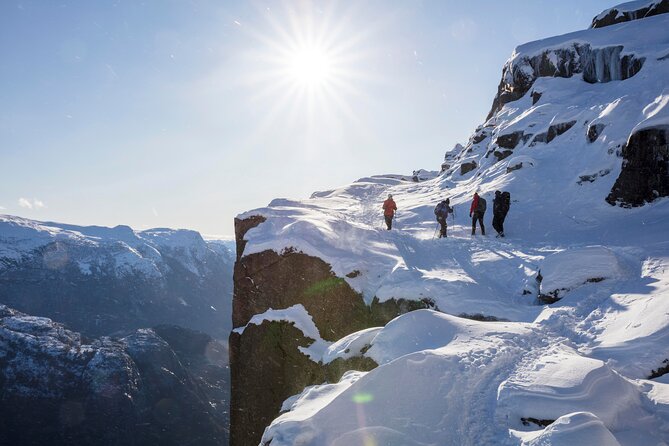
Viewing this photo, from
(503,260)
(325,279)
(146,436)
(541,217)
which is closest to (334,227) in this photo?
(325,279)

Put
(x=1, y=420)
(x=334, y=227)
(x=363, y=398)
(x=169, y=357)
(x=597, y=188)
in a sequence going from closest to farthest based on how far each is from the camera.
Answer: (x=363, y=398), (x=597, y=188), (x=334, y=227), (x=1, y=420), (x=169, y=357)

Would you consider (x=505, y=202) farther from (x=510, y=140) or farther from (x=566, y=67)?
(x=566, y=67)

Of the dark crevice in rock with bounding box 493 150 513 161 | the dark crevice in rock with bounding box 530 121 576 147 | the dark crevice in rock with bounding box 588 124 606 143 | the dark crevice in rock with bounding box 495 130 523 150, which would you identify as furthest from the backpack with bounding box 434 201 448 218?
the dark crevice in rock with bounding box 495 130 523 150

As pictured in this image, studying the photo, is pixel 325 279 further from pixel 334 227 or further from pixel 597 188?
pixel 597 188

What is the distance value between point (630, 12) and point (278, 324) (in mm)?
46937

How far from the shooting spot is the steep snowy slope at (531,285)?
5.68 metres

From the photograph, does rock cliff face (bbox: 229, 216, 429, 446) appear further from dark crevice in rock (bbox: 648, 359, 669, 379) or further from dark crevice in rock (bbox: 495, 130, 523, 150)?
dark crevice in rock (bbox: 495, 130, 523, 150)

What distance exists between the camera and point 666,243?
1331 cm

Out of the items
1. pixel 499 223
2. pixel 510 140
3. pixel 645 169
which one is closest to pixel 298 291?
pixel 499 223

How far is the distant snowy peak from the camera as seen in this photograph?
3768 cm

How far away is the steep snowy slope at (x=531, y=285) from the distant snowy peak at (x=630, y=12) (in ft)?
8.77

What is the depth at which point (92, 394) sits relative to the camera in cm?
12900

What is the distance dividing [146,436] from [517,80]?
453 feet

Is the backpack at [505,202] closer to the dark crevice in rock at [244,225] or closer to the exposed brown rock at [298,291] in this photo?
the exposed brown rock at [298,291]
